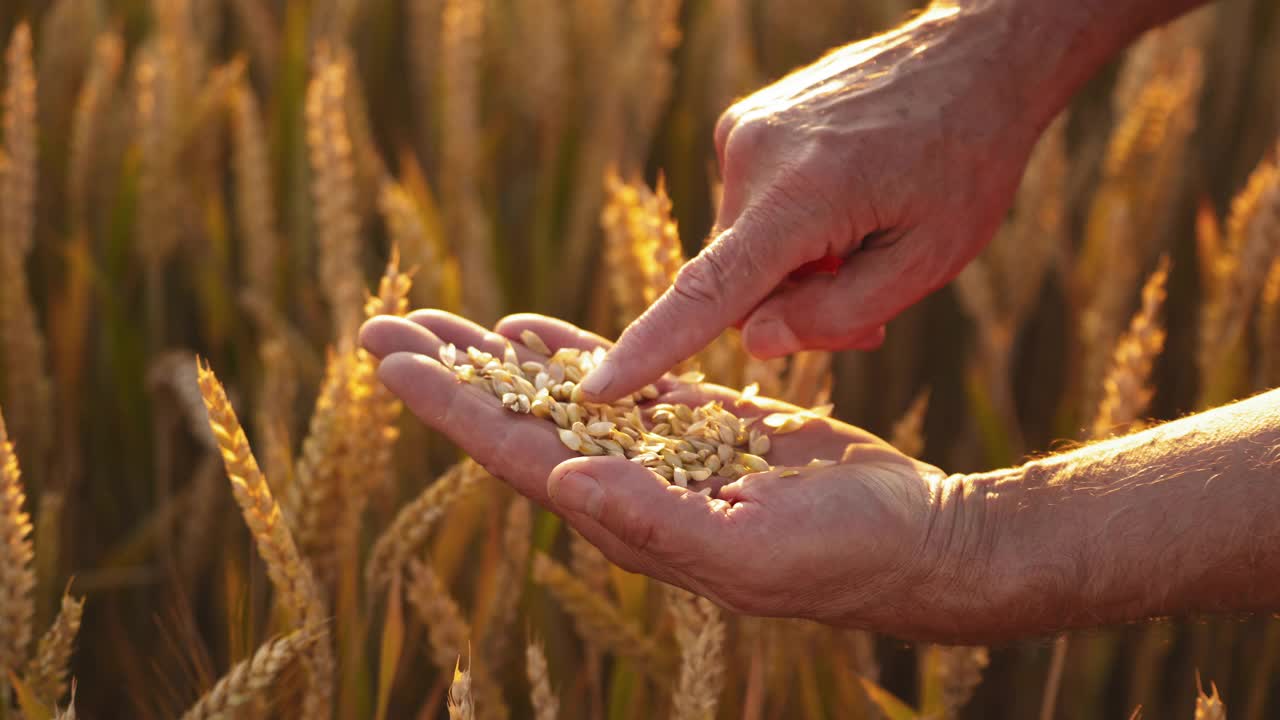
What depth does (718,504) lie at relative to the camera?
0.79m

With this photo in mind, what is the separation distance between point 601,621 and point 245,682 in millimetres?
A: 254

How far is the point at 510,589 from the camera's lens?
0.90 m

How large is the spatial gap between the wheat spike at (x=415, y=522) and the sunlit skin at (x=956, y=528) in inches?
0.9

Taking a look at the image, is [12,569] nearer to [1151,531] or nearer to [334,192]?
[334,192]

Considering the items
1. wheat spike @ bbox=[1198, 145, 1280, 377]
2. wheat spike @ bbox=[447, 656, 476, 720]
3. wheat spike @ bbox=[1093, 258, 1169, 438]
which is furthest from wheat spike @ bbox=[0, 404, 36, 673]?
wheat spike @ bbox=[1198, 145, 1280, 377]

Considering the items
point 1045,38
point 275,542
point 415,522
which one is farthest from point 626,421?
point 1045,38

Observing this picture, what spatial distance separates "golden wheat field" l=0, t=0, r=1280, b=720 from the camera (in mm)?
853

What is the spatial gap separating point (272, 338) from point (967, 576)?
32.6 inches

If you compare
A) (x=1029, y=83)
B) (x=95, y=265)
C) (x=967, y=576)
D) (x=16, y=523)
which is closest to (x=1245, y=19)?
(x=1029, y=83)

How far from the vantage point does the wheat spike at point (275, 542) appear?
2.41 feet

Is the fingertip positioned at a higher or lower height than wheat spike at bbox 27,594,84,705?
higher

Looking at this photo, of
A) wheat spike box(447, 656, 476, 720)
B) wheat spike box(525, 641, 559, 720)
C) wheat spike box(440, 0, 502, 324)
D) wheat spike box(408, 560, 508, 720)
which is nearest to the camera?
wheat spike box(447, 656, 476, 720)

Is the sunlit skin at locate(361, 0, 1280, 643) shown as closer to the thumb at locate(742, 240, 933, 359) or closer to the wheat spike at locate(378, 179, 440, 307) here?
the thumb at locate(742, 240, 933, 359)

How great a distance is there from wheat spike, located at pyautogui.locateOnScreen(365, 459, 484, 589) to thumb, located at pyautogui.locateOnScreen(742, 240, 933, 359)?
29 cm
